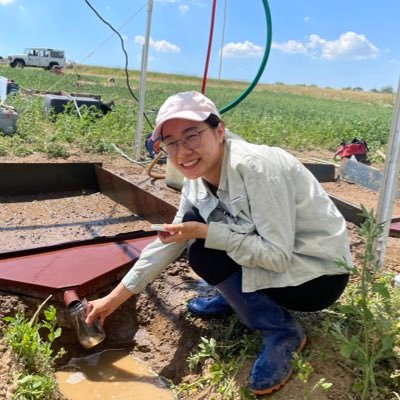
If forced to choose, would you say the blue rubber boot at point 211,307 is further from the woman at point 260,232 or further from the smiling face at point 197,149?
the smiling face at point 197,149

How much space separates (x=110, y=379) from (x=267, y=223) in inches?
42.7

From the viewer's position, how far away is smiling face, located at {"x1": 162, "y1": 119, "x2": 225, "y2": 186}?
60.7 inches

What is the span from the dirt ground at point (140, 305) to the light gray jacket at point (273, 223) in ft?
1.16

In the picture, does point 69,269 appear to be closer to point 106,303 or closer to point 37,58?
point 106,303

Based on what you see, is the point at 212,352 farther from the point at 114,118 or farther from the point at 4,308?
the point at 114,118

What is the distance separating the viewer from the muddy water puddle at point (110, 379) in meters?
1.91

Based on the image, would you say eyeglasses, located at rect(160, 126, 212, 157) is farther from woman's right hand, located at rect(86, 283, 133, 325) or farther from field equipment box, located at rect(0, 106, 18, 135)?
field equipment box, located at rect(0, 106, 18, 135)

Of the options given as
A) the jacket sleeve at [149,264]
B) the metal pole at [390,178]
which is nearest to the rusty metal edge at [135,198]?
the jacket sleeve at [149,264]

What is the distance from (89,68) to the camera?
43500mm

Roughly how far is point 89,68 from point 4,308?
44449 mm

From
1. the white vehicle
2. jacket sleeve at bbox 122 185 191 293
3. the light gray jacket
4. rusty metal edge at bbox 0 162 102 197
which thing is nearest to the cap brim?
the light gray jacket

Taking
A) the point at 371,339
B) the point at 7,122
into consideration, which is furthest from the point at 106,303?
the point at 7,122

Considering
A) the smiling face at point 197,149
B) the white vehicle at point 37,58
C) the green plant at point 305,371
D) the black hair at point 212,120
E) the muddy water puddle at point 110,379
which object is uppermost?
the white vehicle at point 37,58

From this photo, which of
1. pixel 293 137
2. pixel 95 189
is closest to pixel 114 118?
pixel 95 189
